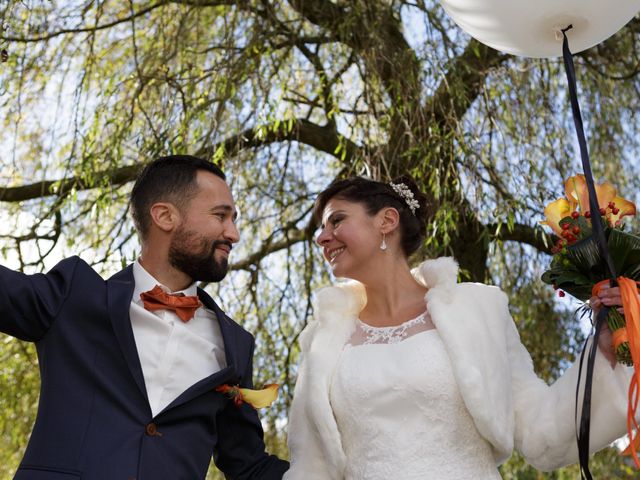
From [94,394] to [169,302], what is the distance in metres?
0.32

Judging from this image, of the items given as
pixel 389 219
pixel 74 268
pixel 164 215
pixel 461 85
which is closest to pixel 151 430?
pixel 74 268

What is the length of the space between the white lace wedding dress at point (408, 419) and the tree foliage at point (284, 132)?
3.84ft

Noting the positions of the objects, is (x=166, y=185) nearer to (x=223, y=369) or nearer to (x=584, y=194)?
(x=223, y=369)

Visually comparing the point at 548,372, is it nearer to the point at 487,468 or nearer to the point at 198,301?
the point at 487,468

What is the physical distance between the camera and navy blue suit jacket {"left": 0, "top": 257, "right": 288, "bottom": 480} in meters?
2.31

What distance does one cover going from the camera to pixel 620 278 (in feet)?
7.73

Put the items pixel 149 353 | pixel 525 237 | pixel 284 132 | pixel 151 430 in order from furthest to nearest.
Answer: pixel 525 237 < pixel 284 132 < pixel 149 353 < pixel 151 430

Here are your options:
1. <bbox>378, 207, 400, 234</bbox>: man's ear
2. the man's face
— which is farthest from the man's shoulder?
<bbox>378, 207, 400, 234</bbox>: man's ear

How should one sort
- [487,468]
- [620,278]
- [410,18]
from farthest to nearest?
[410,18]
[487,468]
[620,278]

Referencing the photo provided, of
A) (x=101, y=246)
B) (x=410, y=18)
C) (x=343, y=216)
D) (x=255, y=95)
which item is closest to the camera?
(x=343, y=216)

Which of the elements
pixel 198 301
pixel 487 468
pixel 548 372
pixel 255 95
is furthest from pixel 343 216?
pixel 548 372

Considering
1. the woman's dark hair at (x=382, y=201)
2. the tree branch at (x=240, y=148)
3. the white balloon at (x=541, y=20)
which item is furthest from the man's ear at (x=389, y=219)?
the tree branch at (x=240, y=148)

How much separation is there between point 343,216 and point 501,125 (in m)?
1.83

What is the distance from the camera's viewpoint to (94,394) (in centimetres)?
238
